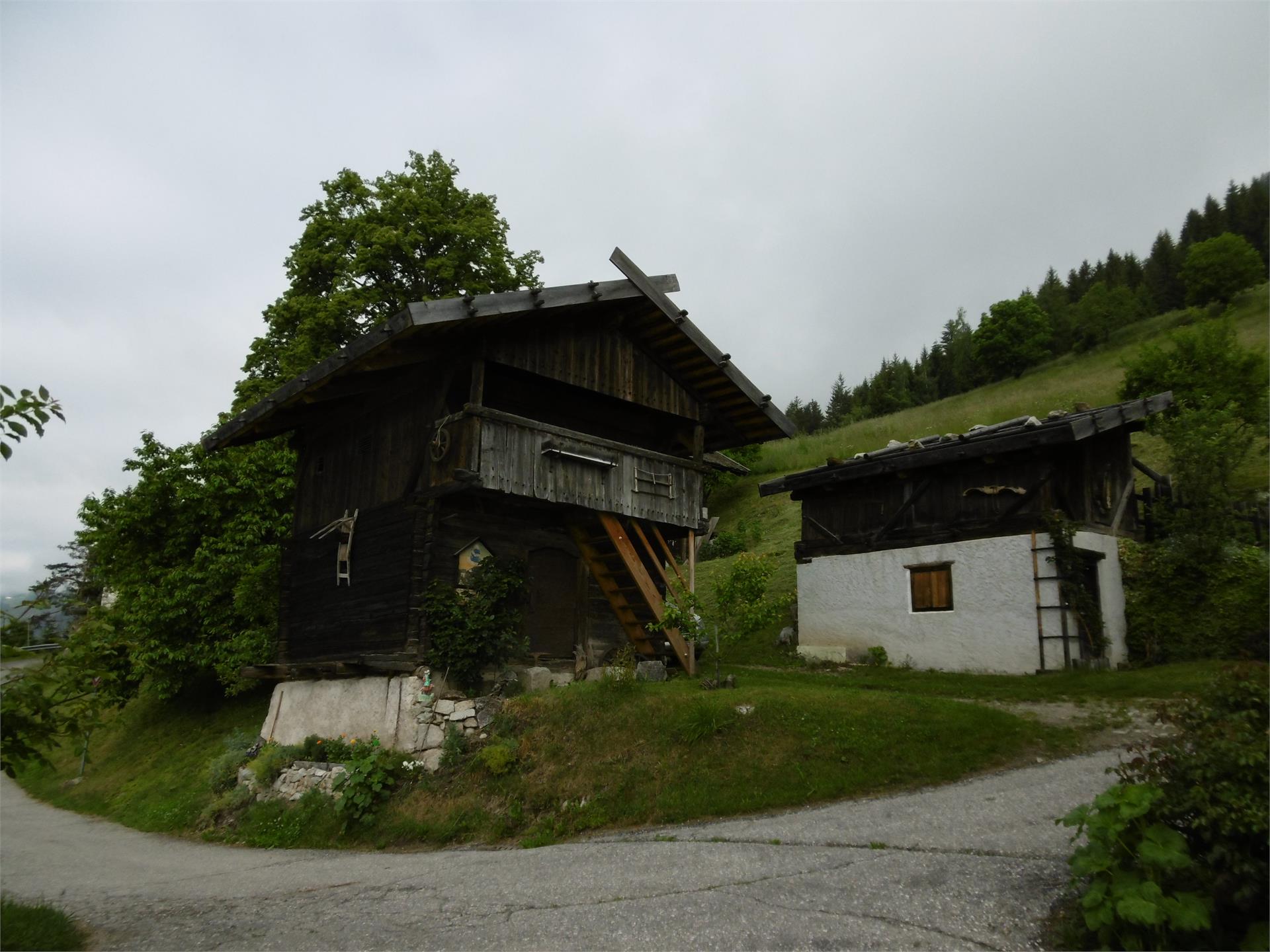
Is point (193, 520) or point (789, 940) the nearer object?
point (789, 940)

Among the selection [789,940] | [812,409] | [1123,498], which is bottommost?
[789,940]

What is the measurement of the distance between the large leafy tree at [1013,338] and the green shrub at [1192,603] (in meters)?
60.9

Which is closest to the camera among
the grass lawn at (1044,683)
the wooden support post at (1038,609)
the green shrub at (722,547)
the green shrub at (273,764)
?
the grass lawn at (1044,683)

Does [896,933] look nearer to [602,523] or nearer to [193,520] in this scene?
[602,523]

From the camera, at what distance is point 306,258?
28453 millimetres

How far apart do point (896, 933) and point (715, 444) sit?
15.2m

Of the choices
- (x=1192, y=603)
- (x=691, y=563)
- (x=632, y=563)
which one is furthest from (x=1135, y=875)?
(x=1192, y=603)

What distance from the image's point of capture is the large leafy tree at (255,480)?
23312mm

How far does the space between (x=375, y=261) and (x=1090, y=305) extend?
68505mm

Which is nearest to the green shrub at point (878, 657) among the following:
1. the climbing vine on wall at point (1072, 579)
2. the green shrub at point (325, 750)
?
the climbing vine on wall at point (1072, 579)

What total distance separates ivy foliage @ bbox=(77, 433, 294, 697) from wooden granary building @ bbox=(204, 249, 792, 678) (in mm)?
3764

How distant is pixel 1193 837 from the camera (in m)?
5.70

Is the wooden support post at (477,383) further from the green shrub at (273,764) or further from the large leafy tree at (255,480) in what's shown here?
the large leafy tree at (255,480)

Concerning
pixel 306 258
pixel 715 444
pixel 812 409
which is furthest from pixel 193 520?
pixel 812 409
